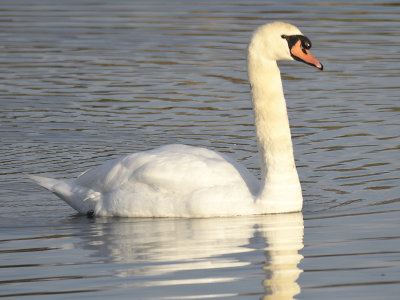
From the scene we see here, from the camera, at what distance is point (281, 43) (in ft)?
33.3

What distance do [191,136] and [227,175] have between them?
10.6 feet

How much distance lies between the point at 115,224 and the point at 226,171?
96 centimetres

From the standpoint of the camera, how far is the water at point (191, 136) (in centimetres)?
798

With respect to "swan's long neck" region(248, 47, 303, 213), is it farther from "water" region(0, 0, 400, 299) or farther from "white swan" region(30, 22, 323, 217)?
"water" region(0, 0, 400, 299)

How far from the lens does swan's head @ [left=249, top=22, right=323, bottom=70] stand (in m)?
10.1

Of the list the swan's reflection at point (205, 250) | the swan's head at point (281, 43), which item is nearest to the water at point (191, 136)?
the swan's reflection at point (205, 250)

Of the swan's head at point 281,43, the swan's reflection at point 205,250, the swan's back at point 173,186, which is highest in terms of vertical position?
the swan's head at point 281,43

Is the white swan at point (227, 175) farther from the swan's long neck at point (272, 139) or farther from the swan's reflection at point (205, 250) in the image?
the swan's reflection at point (205, 250)

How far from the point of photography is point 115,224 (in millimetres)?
Result: 10102

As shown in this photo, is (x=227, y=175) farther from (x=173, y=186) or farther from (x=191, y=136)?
(x=191, y=136)

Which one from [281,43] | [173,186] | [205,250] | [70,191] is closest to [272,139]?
[281,43]

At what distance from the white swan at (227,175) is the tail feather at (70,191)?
1 cm

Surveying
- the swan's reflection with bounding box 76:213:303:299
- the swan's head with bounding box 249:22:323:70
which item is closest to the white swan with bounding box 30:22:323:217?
the swan's head with bounding box 249:22:323:70

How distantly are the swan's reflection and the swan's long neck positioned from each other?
0.16m
